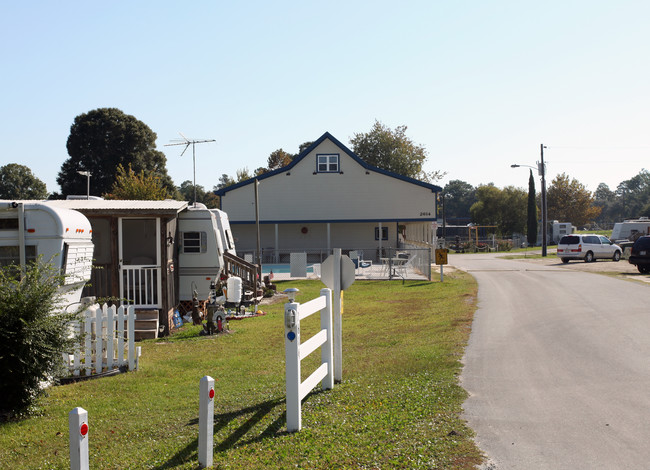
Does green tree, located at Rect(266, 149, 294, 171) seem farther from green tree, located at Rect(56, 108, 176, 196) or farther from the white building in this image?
the white building

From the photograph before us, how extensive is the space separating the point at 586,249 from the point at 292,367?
32.2 meters

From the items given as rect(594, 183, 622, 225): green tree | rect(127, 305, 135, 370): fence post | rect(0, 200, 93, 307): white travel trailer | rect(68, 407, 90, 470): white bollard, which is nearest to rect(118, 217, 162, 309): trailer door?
rect(0, 200, 93, 307): white travel trailer

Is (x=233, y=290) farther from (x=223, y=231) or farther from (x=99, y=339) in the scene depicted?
(x=99, y=339)

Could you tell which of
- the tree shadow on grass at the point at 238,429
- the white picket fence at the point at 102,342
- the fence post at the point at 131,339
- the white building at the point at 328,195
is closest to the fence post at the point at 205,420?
the tree shadow on grass at the point at 238,429

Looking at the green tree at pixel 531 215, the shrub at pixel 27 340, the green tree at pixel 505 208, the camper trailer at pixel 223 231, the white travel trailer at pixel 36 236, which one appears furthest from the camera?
the green tree at pixel 505 208

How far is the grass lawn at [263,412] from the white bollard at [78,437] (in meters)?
1.37

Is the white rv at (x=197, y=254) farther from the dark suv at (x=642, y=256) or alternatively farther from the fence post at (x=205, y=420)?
the dark suv at (x=642, y=256)

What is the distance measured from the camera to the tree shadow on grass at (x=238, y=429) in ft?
18.2

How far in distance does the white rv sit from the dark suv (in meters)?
19.8

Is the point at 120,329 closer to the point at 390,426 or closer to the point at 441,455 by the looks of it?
the point at 390,426

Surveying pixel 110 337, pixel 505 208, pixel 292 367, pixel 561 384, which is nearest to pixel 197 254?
pixel 110 337

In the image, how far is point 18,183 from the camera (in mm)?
66062

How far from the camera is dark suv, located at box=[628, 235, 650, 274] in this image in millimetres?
26125

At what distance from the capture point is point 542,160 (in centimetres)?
4378
